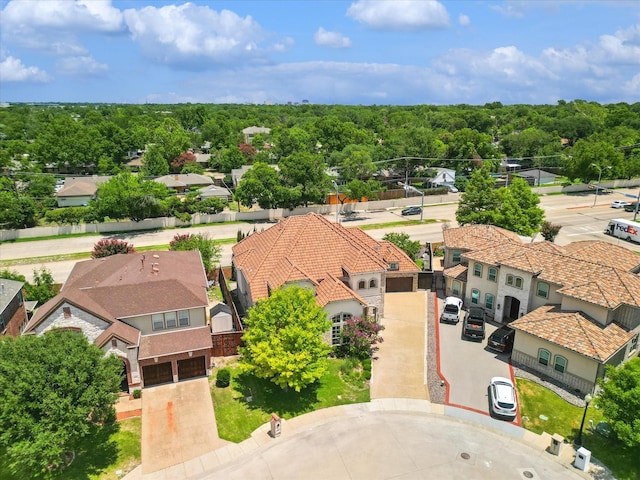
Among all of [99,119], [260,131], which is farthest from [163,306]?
[99,119]

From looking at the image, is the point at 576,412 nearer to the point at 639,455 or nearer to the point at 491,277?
the point at 639,455

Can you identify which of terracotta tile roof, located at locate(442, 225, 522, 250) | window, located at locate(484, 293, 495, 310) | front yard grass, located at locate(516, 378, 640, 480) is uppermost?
terracotta tile roof, located at locate(442, 225, 522, 250)

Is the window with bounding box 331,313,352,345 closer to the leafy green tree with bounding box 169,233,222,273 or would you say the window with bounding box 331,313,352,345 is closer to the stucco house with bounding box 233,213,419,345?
the stucco house with bounding box 233,213,419,345

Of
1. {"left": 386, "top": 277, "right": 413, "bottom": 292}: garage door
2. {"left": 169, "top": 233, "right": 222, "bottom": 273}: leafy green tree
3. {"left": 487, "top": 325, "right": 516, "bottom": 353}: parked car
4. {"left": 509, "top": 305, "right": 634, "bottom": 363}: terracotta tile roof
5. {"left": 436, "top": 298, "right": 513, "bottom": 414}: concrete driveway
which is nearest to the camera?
{"left": 509, "top": 305, "right": 634, "bottom": 363}: terracotta tile roof

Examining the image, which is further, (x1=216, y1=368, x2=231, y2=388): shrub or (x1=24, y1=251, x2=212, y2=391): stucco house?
(x1=216, y1=368, x2=231, y2=388): shrub

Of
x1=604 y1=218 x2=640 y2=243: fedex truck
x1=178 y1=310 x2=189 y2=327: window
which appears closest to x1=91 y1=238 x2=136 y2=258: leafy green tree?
x1=178 y1=310 x2=189 y2=327: window

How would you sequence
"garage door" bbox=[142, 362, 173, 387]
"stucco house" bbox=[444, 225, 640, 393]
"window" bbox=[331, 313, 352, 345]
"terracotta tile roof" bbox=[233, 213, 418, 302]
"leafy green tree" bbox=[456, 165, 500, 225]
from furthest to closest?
"leafy green tree" bbox=[456, 165, 500, 225]
"terracotta tile roof" bbox=[233, 213, 418, 302]
"window" bbox=[331, 313, 352, 345]
"garage door" bbox=[142, 362, 173, 387]
"stucco house" bbox=[444, 225, 640, 393]
